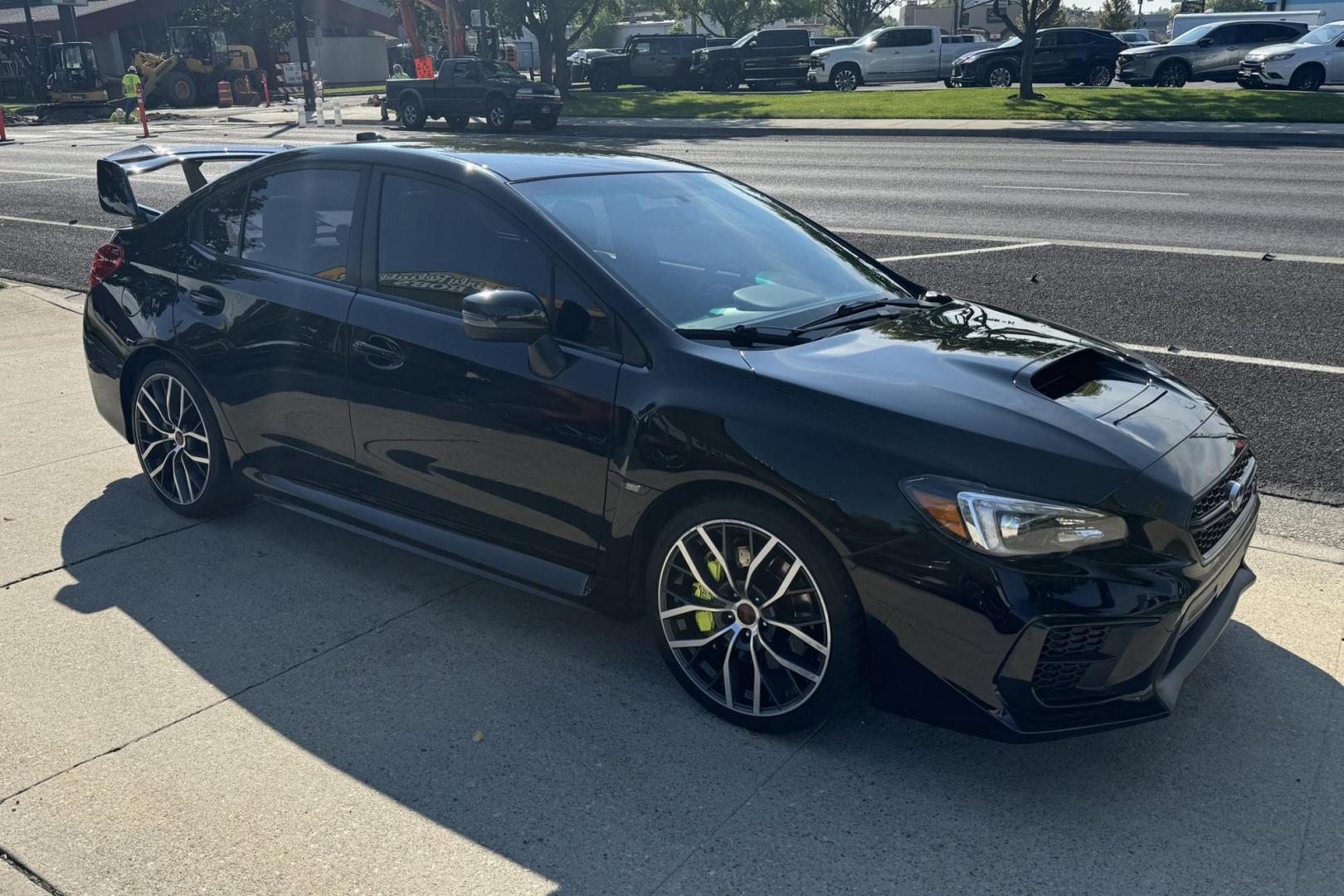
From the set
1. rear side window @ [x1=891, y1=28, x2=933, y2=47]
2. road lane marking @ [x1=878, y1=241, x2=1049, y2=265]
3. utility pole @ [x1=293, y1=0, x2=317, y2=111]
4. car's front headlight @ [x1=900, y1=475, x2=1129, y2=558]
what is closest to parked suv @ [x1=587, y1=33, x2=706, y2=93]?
rear side window @ [x1=891, y1=28, x2=933, y2=47]

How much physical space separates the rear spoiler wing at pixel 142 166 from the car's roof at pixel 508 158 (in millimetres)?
965

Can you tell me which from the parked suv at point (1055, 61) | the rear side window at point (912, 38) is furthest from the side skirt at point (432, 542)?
the rear side window at point (912, 38)

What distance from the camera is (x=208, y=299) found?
16.3 feet

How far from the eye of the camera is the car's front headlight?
307cm

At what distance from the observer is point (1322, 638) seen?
13.4ft

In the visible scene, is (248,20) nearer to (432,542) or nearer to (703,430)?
(432,542)

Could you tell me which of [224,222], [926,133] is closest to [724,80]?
[926,133]

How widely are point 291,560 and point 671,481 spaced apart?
6.81 ft

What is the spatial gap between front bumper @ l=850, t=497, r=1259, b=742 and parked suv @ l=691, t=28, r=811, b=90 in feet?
121

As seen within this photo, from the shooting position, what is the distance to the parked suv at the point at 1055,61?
32906mm

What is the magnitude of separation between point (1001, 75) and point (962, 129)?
11241 mm

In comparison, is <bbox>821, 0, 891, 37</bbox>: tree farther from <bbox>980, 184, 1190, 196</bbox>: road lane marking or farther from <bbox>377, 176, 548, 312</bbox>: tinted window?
<bbox>377, 176, 548, 312</bbox>: tinted window

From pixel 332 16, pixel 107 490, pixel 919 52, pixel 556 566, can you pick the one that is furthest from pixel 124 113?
pixel 556 566

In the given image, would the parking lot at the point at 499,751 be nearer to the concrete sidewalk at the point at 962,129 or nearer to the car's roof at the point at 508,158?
the car's roof at the point at 508,158
